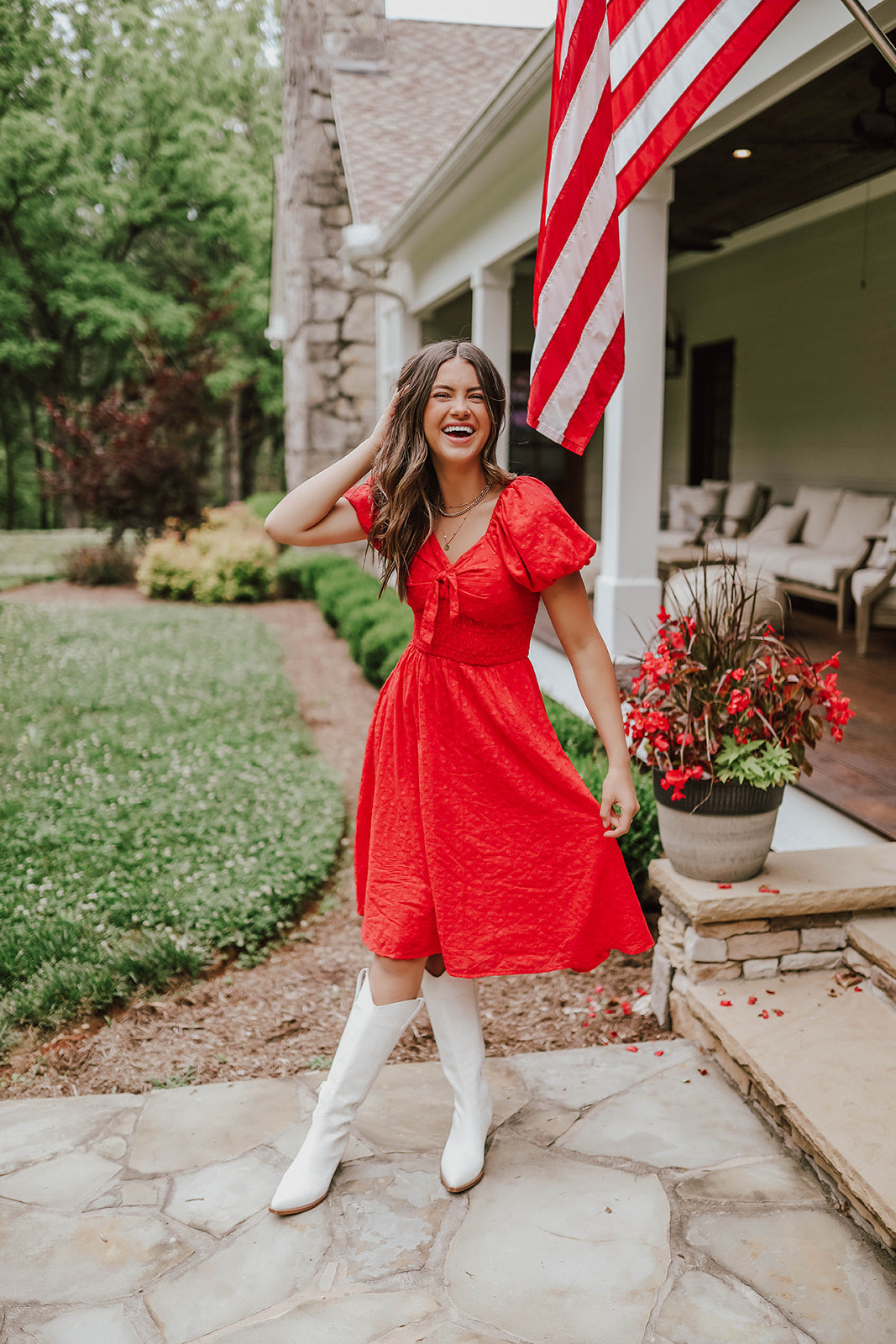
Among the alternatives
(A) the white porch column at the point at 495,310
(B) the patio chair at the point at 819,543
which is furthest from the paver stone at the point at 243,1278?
(A) the white porch column at the point at 495,310

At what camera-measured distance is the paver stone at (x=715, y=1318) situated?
5.94 feet

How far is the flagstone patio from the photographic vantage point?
1.87 metres

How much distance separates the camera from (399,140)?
35.3ft

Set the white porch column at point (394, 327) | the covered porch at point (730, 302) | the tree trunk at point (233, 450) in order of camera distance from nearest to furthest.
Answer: the covered porch at point (730, 302), the white porch column at point (394, 327), the tree trunk at point (233, 450)

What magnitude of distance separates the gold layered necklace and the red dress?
0.03 meters

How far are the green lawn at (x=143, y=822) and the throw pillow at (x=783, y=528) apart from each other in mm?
3877

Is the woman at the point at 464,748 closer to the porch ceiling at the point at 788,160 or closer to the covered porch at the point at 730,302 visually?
the covered porch at the point at 730,302

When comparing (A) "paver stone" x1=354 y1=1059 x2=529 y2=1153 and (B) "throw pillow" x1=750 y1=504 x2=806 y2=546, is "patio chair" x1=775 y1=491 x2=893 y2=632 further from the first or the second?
(A) "paver stone" x1=354 y1=1059 x2=529 y2=1153

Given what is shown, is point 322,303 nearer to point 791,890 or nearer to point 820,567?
point 820,567

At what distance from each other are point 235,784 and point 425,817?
3.15 metres

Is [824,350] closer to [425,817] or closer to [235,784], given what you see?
[235,784]

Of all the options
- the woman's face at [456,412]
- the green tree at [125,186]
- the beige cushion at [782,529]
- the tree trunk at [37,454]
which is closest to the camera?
the woman's face at [456,412]

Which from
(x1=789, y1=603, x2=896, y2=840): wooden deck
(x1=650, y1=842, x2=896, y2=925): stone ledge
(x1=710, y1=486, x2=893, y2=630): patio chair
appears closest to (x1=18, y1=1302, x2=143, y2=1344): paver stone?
(x1=650, y1=842, x2=896, y2=925): stone ledge

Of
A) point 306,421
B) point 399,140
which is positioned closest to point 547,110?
point 399,140
